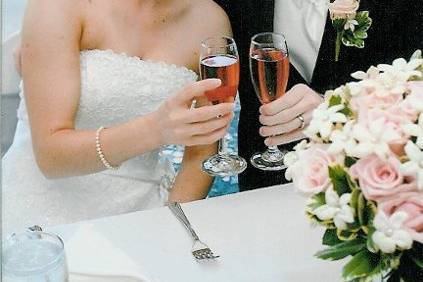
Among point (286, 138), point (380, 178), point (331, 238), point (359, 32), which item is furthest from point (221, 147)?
point (380, 178)

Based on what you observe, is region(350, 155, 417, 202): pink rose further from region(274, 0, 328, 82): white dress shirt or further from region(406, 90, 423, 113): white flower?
region(274, 0, 328, 82): white dress shirt

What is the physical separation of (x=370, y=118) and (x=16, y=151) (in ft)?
3.77

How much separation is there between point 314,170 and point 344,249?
0.34ft

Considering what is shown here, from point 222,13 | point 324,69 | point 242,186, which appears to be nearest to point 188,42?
point 222,13

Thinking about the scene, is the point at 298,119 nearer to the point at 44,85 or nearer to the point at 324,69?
the point at 324,69

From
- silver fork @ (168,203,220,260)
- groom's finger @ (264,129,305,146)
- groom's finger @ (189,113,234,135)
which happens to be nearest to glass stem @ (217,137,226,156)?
groom's finger @ (264,129,305,146)

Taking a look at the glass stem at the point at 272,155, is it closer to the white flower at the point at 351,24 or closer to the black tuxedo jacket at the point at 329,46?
the black tuxedo jacket at the point at 329,46

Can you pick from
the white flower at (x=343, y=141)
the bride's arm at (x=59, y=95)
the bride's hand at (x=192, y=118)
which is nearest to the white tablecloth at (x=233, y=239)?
the bride's hand at (x=192, y=118)

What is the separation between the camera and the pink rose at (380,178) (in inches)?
30.8

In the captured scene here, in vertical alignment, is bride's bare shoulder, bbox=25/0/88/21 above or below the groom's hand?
above

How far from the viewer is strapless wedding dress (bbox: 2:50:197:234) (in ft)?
5.32

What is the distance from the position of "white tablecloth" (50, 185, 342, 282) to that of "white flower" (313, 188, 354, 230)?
309 mm

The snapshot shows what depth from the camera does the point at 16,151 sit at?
1.76 m

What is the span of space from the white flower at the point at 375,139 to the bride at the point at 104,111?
0.56 meters
